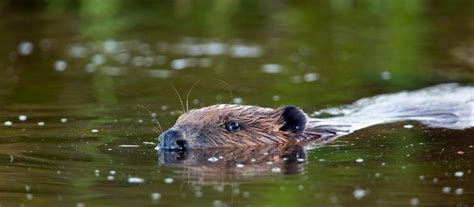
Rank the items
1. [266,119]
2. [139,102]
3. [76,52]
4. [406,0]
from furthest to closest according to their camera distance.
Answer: [406,0] → [76,52] → [139,102] → [266,119]

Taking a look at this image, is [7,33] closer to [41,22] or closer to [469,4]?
[41,22]

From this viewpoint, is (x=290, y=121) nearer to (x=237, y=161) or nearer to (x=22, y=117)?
(x=237, y=161)

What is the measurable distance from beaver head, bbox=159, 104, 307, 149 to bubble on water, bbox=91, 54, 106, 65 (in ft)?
15.2

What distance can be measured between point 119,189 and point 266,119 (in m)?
2.31

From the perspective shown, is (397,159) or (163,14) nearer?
(397,159)

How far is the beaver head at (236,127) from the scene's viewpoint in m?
8.70

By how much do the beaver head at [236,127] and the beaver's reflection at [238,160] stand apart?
125 mm

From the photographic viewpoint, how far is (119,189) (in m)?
6.99

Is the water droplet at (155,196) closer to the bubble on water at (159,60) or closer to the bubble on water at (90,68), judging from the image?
the bubble on water at (90,68)

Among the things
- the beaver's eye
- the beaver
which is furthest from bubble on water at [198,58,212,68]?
the beaver's eye

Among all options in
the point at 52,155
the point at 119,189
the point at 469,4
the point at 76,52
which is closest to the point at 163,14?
the point at 76,52

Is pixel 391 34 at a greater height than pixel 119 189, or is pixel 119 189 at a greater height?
pixel 391 34

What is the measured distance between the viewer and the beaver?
8.73 meters

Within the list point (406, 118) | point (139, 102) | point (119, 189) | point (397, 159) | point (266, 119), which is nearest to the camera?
point (119, 189)
